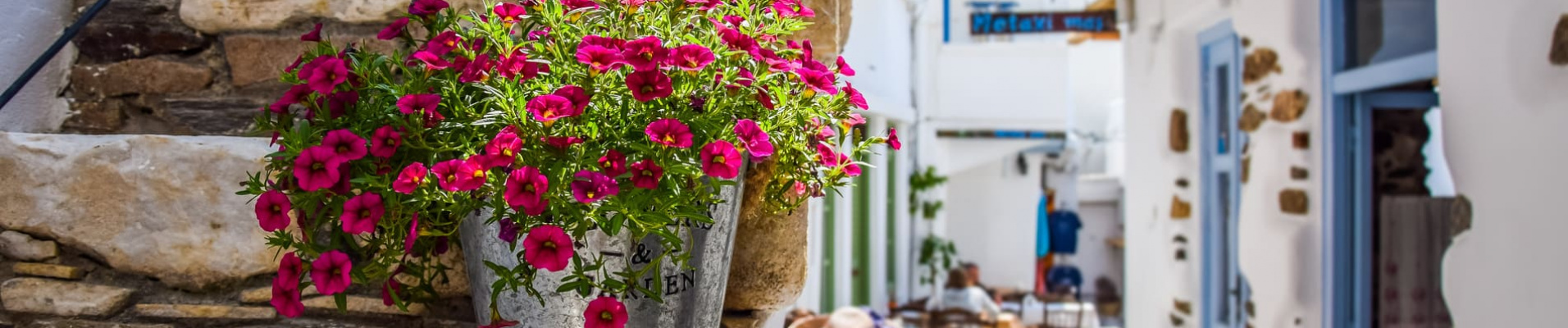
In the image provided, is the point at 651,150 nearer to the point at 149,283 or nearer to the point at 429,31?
the point at 429,31

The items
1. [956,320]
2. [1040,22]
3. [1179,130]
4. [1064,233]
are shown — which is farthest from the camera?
[1064,233]

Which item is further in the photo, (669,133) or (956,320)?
(956,320)

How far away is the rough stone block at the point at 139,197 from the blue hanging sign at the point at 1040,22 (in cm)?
502

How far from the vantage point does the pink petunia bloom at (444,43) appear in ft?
3.50

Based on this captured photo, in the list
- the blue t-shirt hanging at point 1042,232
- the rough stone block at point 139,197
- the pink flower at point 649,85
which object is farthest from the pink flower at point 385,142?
the blue t-shirt hanging at point 1042,232

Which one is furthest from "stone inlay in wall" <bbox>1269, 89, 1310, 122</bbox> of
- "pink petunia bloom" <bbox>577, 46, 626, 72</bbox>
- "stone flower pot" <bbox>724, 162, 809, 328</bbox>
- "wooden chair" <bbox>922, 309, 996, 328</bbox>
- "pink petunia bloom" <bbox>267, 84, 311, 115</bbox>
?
"wooden chair" <bbox>922, 309, 996, 328</bbox>

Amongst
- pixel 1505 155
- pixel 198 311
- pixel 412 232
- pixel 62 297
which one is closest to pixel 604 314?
pixel 412 232

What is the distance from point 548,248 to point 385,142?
0.59 ft

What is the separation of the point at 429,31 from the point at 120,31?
0.55 meters

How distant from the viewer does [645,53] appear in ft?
3.20

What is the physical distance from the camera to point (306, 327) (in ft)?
4.44

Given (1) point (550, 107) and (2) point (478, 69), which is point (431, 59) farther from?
(1) point (550, 107)

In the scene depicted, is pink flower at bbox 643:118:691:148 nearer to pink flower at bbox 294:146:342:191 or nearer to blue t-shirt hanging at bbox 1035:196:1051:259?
pink flower at bbox 294:146:342:191

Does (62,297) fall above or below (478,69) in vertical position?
below
